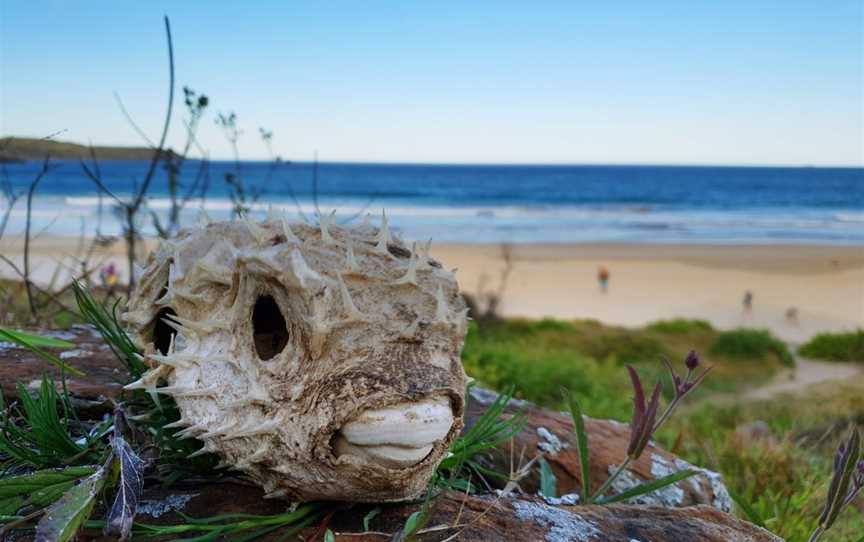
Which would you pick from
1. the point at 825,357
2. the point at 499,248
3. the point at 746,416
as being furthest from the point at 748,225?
the point at 746,416

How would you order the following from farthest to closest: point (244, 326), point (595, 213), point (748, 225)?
point (595, 213), point (748, 225), point (244, 326)

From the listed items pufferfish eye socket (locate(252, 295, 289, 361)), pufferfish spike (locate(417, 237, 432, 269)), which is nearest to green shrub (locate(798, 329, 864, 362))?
pufferfish spike (locate(417, 237, 432, 269))

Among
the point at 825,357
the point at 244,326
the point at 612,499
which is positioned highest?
the point at 244,326

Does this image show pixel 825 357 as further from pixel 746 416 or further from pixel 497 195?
pixel 497 195

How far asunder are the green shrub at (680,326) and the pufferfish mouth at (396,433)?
1037 centimetres

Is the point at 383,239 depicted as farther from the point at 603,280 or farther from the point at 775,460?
the point at 603,280

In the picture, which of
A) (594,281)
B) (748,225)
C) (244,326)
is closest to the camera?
(244,326)

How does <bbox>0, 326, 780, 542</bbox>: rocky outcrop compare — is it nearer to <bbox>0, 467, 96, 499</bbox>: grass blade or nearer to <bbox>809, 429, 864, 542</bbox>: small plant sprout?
<bbox>0, 467, 96, 499</bbox>: grass blade

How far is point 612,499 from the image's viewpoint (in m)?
2.07

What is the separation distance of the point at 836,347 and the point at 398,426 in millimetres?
11166

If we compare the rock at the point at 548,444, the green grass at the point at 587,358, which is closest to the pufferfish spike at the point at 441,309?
the rock at the point at 548,444

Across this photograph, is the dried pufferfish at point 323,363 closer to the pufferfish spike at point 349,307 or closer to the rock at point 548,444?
the pufferfish spike at point 349,307

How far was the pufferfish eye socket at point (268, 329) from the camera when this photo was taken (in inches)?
65.1

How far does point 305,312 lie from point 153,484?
0.64 metres
